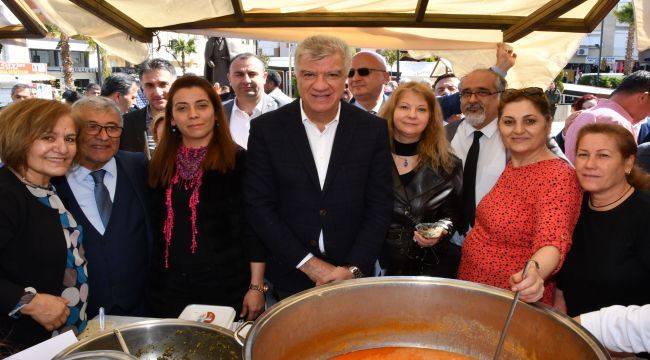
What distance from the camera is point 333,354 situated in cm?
144

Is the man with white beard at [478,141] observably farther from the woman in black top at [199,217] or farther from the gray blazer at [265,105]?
the gray blazer at [265,105]

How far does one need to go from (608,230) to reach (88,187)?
2.19 m

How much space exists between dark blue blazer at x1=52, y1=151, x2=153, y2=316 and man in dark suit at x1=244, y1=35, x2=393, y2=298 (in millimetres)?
513

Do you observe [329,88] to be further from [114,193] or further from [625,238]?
[625,238]

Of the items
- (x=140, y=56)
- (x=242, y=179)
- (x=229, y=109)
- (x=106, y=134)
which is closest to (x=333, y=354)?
(x=242, y=179)

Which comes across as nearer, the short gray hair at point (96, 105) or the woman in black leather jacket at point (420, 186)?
the short gray hair at point (96, 105)

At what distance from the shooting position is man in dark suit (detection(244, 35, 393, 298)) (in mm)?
2139

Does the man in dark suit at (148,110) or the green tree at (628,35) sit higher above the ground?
the green tree at (628,35)

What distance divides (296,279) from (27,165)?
48.6 inches

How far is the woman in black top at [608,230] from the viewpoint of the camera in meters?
1.83

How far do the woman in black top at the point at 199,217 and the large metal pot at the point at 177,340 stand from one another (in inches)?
34.2

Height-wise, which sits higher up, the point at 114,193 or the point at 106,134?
the point at 106,134

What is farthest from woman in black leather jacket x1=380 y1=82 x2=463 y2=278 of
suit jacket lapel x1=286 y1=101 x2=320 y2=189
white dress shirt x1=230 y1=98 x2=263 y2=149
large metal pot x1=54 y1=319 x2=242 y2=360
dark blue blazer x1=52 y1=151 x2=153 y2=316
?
white dress shirt x1=230 y1=98 x2=263 y2=149

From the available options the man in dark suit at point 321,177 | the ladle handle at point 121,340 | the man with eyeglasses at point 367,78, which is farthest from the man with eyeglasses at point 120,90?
the ladle handle at point 121,340
